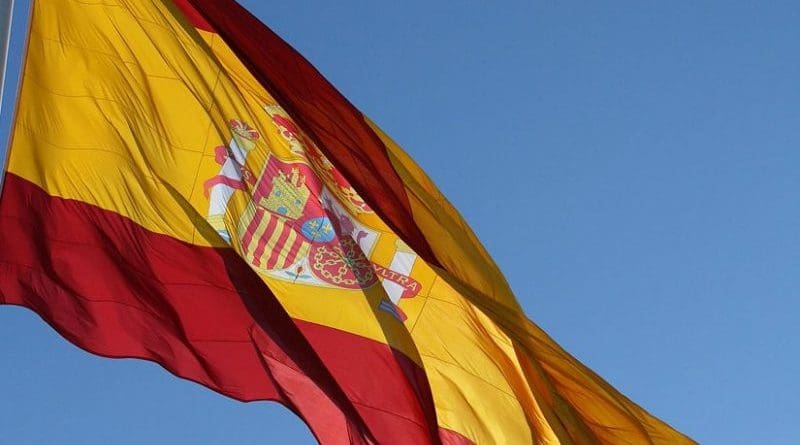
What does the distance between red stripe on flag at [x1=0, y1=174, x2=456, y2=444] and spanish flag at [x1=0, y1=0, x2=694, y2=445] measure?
16 millimetres

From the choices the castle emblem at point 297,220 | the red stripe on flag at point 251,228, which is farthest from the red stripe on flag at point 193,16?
the red stripe on flag at point 251,228

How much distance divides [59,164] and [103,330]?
1.50 m

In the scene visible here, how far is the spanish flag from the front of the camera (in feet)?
32.9

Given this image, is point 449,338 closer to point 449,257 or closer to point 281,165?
point 449,257

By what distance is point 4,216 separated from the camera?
9.81 meters

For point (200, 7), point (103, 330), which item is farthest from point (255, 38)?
point (103, 330)

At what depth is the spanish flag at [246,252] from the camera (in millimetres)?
10023

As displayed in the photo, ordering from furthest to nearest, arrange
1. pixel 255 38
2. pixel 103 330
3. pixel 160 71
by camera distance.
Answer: pixel 255 38 < pixel 160 71 < pixel 103 330

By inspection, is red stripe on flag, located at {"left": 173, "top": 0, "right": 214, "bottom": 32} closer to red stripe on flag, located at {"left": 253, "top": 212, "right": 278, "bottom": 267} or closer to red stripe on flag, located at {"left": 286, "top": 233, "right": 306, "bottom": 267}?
red stripe on flag, located at {"left": 253, "top": 212, "right": 278, "bottom": 267}

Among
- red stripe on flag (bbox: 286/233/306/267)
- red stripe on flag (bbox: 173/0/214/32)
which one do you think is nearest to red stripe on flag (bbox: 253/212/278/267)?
red stripe on flag (bbox: 286/233/306/267)

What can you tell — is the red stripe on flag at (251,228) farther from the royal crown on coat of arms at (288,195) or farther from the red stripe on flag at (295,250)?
the red stripe on flag at (295,250)

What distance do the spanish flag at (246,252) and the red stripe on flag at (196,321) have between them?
0.02 metres

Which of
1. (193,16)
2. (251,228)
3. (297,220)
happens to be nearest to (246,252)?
(251,228)

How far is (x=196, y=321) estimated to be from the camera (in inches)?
398
